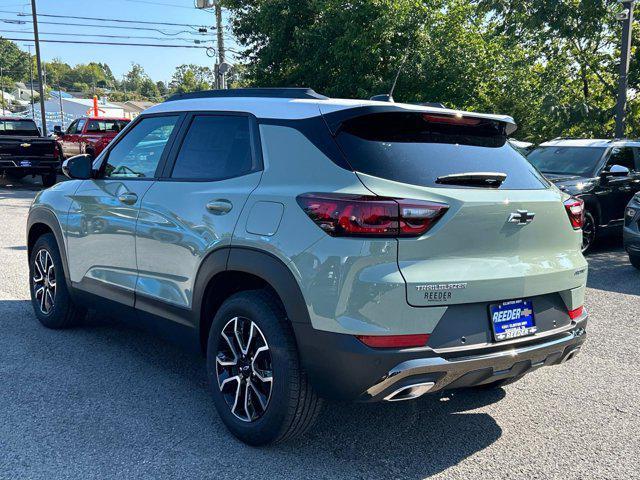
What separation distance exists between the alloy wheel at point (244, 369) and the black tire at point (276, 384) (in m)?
0.02

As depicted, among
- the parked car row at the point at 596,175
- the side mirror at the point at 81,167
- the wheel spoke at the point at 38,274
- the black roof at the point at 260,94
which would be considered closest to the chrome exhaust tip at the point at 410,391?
the black roof at the point at 260,94

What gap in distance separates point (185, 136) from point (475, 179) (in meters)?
1.89

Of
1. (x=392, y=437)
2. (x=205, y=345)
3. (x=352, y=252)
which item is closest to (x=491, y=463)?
(x=392, y=437)

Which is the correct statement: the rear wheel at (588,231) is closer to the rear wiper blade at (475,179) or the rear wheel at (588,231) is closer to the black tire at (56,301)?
the rear wiper blade at (475,179)

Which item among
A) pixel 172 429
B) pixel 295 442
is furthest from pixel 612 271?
pixel 172 429

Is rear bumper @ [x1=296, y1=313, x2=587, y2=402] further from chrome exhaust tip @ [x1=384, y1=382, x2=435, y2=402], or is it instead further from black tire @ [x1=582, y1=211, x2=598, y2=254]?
black tire @ [x1=582, y1=211, x2=598, y2=254]

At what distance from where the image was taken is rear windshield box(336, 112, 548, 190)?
119 inches

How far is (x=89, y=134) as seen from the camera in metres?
20.8

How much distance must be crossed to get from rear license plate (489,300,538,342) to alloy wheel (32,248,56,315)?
3.77m

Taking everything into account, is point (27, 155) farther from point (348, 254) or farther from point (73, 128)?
point (348, 254)

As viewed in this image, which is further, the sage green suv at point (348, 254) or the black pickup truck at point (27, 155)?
the black pickup truck at point (27, 155)

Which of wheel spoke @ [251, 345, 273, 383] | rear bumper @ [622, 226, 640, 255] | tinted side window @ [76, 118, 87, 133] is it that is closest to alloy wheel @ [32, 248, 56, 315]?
wheel spoke @ [251, 345, 273, 383]

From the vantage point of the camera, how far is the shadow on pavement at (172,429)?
10.4 ft

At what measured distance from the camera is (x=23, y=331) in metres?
5.31
